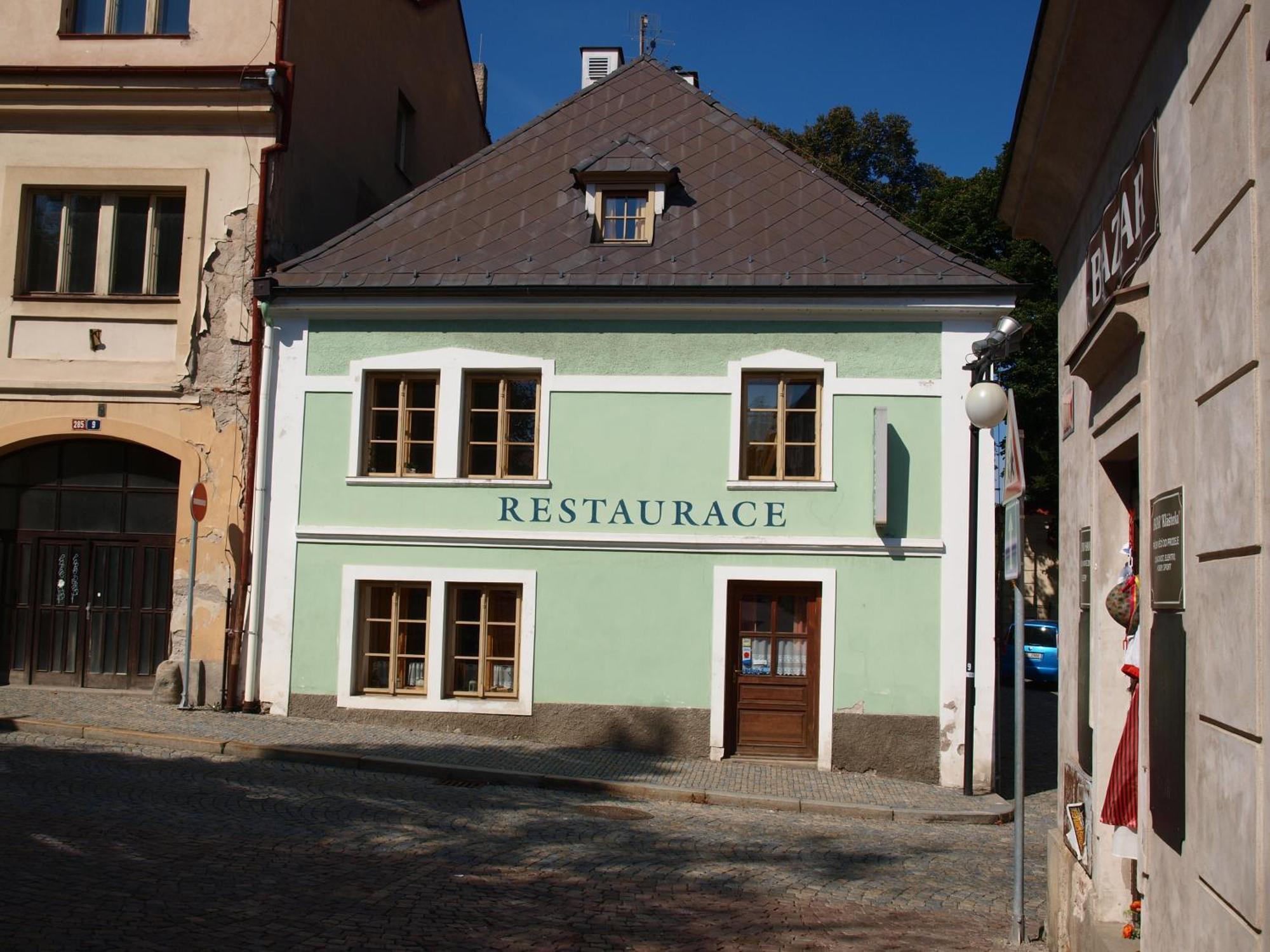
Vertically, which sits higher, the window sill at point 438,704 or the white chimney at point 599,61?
the white chimney at point 599,61

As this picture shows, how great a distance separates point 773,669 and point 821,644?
69cm

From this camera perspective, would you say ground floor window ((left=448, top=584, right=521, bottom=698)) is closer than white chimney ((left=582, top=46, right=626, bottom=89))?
Yes

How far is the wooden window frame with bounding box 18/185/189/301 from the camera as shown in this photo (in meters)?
15.8

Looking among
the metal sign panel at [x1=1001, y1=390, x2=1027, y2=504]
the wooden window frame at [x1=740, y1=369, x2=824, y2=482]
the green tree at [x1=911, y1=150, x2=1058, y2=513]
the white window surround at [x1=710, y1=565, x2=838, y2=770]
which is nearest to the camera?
the metal sign panel at [x1=1001, y1=390, x2=1027, y2=504]

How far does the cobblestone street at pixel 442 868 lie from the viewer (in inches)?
254

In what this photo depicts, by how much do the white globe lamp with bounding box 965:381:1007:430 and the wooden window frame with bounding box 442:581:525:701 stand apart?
7.95 m

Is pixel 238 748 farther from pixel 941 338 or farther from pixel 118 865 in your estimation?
pixel 941 338

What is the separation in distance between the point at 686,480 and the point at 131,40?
31.5ft

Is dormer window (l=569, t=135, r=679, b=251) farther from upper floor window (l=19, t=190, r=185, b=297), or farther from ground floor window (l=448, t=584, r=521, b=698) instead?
upper floor window (l=19, t=190, r=185, b=297)

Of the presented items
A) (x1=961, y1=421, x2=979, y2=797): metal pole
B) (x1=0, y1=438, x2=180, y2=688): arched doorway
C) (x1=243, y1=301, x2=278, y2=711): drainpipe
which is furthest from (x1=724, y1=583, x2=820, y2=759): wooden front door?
(x1=0, y1=438, x2=180, y2=688): arched doorway

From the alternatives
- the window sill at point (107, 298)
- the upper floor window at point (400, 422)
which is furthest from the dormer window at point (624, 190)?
the window sill at point (107, 298)

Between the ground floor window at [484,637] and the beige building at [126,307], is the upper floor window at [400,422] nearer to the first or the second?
the beige building at [126,307]

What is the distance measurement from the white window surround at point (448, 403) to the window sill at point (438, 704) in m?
2.61

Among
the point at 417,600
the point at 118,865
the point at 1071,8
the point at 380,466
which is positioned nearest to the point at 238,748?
the point at 417,600
